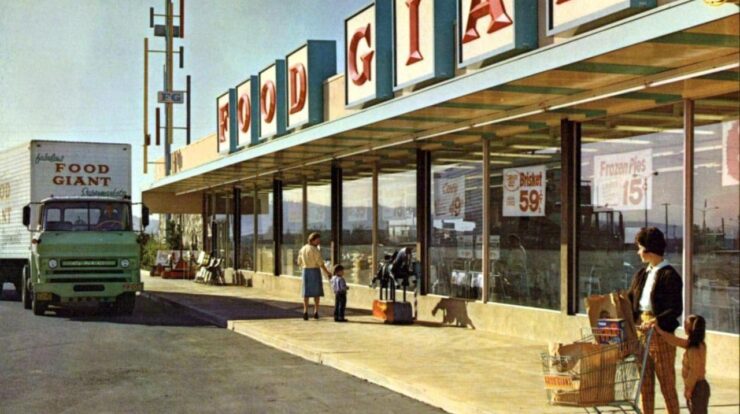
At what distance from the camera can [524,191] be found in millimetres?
15016

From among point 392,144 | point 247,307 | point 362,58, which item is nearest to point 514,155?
point 392,144

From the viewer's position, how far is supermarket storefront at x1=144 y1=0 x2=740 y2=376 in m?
10.5

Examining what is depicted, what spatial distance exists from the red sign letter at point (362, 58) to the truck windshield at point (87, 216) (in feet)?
21.2

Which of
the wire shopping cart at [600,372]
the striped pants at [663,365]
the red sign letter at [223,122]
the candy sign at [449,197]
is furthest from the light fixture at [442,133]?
the red sign letter at [223,122]

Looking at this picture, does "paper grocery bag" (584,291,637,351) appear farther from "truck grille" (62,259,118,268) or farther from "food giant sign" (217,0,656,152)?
"truck grille" (62,259,118,268)

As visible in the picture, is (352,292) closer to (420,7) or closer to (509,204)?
(509,204)

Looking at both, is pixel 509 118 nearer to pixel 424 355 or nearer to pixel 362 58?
pixel 424 355

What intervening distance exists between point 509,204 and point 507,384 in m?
5.71

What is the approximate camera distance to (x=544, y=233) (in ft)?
47.4

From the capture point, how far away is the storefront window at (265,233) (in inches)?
1107

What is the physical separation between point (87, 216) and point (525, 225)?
33.7 feet

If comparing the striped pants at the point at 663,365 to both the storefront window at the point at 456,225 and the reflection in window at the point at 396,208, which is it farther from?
the reflection in window at the point at 396,208

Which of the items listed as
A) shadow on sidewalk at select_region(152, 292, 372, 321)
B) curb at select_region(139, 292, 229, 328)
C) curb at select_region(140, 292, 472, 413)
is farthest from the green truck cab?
shadow on sidewalk at select_region(152, 292, 372, 321)

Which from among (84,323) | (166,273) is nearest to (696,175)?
(84,323)
